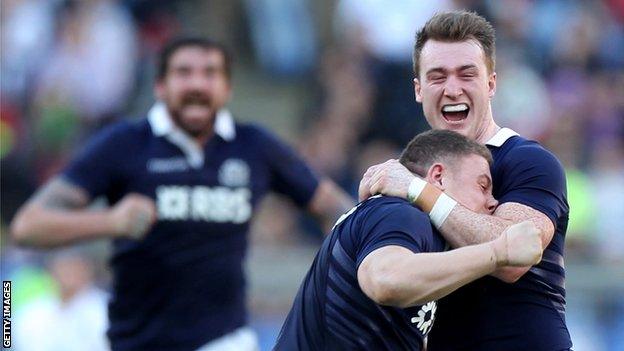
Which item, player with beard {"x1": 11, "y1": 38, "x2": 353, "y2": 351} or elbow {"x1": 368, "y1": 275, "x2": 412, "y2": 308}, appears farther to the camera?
player with beard {"x1": 11, "y1": 38, "x2": 353, "y2": 351}

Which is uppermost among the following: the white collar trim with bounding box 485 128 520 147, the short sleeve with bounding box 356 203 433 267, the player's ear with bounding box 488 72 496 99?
the player's ear with bounding box 488 72 496 99

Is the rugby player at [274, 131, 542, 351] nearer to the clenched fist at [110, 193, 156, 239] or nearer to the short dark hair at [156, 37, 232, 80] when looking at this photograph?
the clenched fist at [110, 193, 156, 239]

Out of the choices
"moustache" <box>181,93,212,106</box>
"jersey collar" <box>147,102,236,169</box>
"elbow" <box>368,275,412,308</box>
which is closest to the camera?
"elbow" <box>368,275,412,308</box>

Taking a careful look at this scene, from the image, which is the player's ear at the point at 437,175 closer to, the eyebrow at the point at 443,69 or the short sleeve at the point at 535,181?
the short sleeve at the point at 535,181


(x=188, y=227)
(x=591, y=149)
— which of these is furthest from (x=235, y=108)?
(x=188, y=227)

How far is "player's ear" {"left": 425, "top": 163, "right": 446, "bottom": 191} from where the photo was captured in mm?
5344

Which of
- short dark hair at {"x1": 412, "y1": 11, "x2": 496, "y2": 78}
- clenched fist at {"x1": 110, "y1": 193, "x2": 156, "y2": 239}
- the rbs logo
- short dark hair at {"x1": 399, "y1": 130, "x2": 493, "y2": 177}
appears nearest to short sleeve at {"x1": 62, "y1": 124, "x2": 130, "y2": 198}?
the rbs logo

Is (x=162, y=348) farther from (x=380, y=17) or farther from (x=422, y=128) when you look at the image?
(x=380, y=17)

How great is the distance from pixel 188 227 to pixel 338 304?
2676 millimetres

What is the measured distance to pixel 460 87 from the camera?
5793mm

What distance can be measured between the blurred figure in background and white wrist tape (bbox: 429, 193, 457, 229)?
255 inches

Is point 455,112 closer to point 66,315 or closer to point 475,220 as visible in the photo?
point 475,220

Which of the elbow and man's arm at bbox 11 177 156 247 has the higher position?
the elbow

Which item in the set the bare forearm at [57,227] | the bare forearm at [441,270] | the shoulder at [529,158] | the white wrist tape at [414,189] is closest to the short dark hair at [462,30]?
the shoulder at [529,158]
